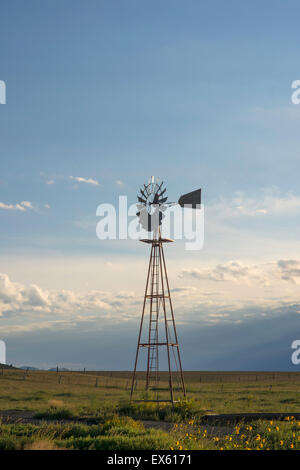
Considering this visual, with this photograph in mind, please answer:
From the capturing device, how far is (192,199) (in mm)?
27109

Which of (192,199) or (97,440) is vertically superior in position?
(192,199)

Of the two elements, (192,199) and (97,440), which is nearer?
(97,440)

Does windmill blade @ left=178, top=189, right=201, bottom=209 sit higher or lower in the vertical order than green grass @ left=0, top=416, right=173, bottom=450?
higher

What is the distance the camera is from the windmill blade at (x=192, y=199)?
2705 centimetres

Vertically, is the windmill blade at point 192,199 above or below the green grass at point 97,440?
above

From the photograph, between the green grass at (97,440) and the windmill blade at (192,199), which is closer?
the green grass at (97,440)

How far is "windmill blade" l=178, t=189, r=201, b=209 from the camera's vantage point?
27.0m

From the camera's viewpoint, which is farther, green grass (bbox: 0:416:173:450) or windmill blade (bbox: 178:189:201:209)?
windmill blade (bbox: 178:189:201:209)

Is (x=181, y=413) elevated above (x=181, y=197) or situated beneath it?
situated beneath
